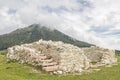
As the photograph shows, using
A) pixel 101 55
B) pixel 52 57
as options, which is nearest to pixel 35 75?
pixel 52 57

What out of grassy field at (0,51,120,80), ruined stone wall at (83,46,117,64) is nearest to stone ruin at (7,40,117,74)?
grassy field at (0,51,120,80)

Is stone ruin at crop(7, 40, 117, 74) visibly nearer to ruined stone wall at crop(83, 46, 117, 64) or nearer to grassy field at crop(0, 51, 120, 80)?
grassy field at crop(0, 51, 120, 80)

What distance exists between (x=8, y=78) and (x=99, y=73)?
15040 millimetres

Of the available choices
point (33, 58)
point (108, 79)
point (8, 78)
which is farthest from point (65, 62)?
point (8, 78)

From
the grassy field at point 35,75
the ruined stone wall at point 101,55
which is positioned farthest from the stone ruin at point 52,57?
the ruined stone wall at point 101,55

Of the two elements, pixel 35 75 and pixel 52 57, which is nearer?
pixel 35 75

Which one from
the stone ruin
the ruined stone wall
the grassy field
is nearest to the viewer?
the grassy field

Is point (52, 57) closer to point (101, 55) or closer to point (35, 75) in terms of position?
point (35, 75)

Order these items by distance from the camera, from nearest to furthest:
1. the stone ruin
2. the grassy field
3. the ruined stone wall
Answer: the grassy field < the stone ruin < the ruined stone wall

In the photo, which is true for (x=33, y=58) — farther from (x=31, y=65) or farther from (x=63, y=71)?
(x=63, y=71)

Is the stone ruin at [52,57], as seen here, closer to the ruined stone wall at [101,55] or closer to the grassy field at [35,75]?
the grassy field at [35,75]

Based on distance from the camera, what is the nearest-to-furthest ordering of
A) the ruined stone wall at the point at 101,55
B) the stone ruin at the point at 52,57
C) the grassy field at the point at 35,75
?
the grassy field at the point at 35,75
the stone ruin at the point at 52,57
the ruined stone wall at the point at 101,55

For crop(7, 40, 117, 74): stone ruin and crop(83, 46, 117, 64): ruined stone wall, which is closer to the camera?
crop(7, 40, 117, 74): stone ruin

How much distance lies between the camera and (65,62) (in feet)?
145
